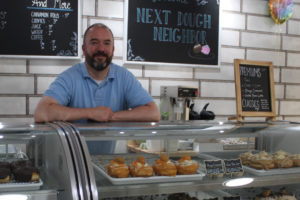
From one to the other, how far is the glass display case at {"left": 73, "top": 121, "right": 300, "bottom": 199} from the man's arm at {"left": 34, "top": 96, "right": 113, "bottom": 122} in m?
0.29

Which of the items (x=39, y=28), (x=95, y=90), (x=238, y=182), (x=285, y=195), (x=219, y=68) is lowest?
(x=285, y=195)

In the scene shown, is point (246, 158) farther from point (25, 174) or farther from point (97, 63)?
point (97, 63)

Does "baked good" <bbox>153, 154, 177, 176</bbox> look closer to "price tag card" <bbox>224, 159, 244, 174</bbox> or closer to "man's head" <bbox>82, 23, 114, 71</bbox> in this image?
"price tag card" <bbox>224, 159, 244, 174</bbox>

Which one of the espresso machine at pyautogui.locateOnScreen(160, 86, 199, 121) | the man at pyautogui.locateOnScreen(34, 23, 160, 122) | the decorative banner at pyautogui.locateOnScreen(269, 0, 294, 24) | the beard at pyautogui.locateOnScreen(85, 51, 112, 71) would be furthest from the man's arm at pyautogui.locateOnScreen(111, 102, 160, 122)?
the decorative banner at pyautogui.locateOnScreen(269, 0, 294, 24)

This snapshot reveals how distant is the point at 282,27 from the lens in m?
4.91

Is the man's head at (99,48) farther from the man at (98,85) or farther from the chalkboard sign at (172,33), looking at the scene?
the chalkboard sign at (172,33)

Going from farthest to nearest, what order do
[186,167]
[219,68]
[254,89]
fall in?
[219,68], [254,89], [186,167]

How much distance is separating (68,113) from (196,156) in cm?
80

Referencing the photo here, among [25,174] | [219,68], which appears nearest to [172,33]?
[219,68]

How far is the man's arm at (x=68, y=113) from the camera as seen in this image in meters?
2.01

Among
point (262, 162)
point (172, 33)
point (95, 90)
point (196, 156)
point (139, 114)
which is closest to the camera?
point (262, 162)

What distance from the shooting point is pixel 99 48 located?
266 centimetres

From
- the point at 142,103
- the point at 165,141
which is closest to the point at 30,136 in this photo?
the point at 165,141

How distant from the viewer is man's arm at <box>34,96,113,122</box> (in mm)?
2008
